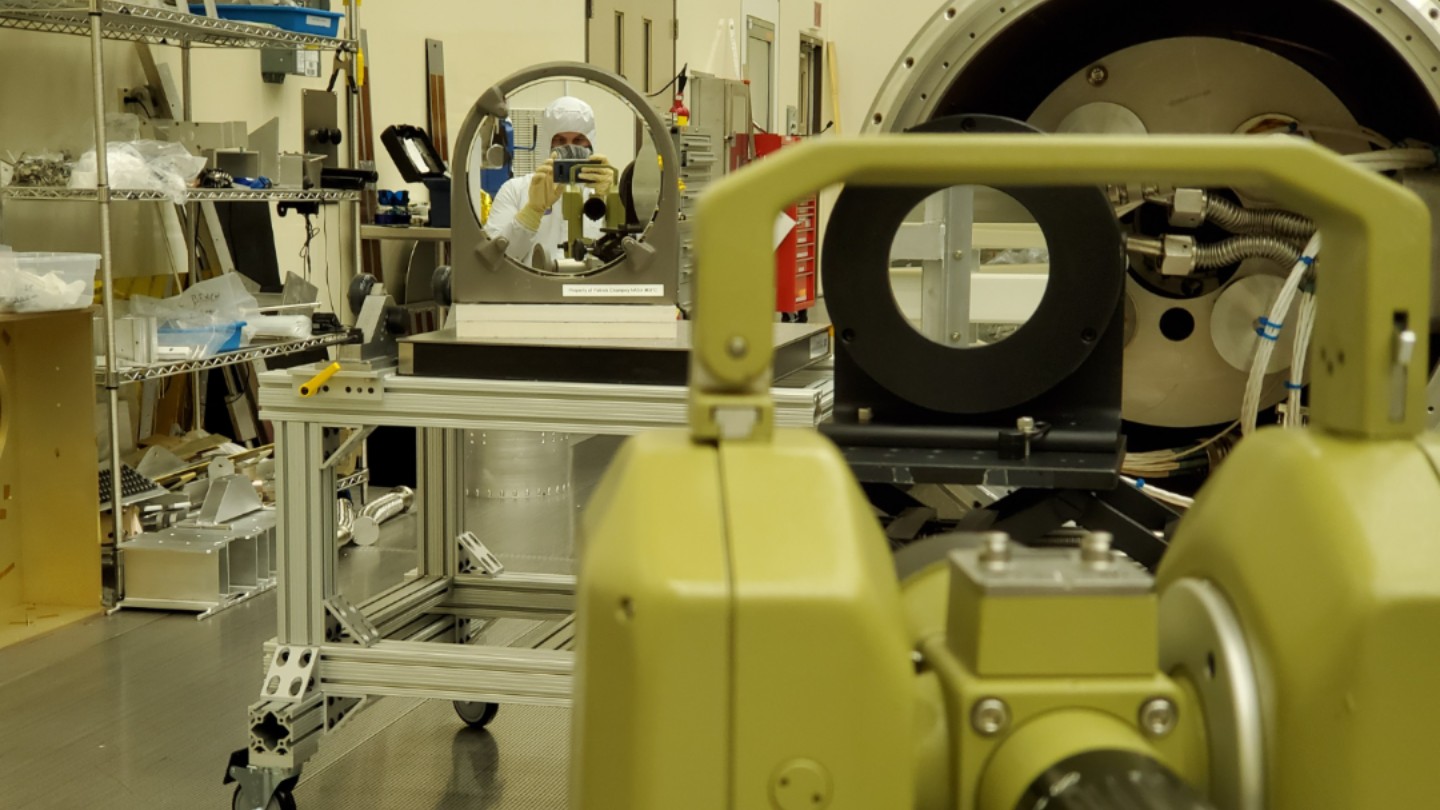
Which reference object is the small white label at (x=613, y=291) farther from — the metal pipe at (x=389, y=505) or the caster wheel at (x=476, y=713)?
the metal pipe at (x=389, y=505)

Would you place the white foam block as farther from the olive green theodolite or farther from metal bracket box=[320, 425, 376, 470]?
the olive green theodolite

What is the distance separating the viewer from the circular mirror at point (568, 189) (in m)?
2.34

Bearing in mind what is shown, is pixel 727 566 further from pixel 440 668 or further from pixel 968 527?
pixel 440 668

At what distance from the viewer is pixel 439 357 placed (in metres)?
2.13

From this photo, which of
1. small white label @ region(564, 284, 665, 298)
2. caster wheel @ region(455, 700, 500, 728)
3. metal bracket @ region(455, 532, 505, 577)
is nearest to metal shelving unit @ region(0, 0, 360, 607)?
metal bracket @ region(455, 532, 505, 577)

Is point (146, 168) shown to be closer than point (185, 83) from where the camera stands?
Yes

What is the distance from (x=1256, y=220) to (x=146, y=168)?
299cm

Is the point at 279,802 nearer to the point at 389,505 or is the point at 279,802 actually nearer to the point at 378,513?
the point at 378,513

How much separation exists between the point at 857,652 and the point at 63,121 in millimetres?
4296

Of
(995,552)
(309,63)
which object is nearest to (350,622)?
(995,552)

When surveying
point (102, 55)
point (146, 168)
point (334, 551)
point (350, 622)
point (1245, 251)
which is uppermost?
point (102, 55)

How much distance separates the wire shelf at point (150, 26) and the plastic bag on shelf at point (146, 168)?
345 mm

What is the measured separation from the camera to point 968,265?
84.7 inches

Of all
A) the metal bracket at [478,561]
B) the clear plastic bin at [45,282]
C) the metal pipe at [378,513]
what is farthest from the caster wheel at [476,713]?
the metal pipe at [378,513]
